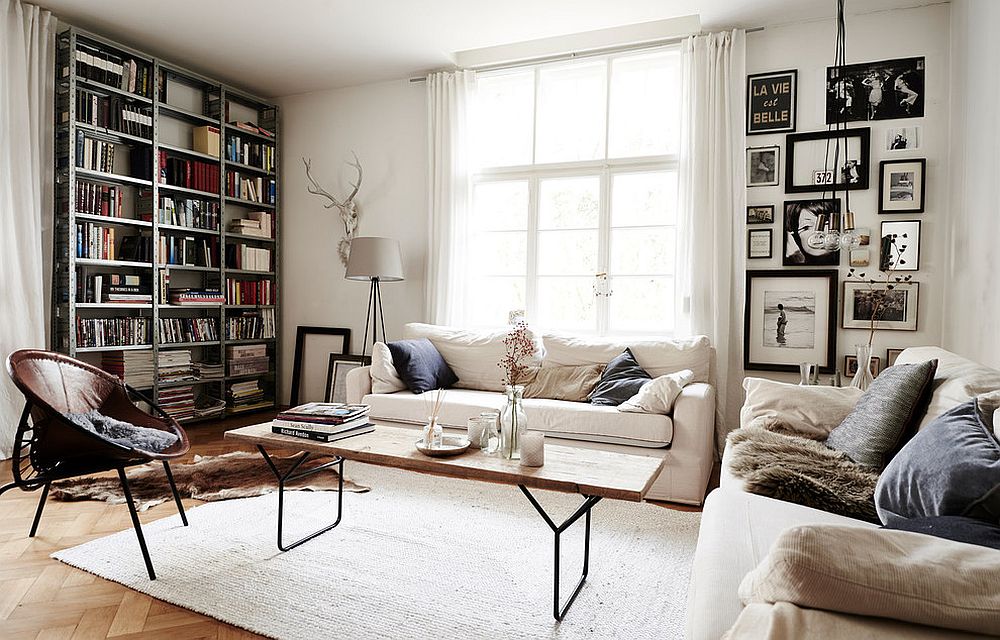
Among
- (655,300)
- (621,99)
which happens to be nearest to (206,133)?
(621,99)

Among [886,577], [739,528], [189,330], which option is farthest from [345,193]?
[886,577]

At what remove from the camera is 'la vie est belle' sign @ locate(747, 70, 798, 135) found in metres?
4.04

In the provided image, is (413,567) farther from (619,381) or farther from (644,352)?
(644,352)

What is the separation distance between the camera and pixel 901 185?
3783 mm

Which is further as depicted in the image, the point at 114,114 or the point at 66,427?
the point at 114,114

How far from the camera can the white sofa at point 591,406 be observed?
3.22 m

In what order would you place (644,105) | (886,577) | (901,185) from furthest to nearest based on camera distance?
1. (644,105)
2. (901,185)
3. (886,577)

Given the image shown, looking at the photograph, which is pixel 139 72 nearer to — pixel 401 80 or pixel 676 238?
pixel 401 80

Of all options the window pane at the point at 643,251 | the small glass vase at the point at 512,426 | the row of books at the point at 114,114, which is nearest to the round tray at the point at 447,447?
the small glass vase at the point at 512,426

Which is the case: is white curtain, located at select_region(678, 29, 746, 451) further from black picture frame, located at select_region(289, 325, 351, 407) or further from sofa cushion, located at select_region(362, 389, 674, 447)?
black picture frame, located at select_region(289, 325, 351, 407)

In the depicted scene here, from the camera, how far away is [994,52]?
9.62 feet

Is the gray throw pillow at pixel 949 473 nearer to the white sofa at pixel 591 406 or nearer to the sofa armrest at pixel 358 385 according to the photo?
the white sofa at pixel 591 406

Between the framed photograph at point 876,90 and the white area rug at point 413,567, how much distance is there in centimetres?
269

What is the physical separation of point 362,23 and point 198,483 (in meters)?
3.00
